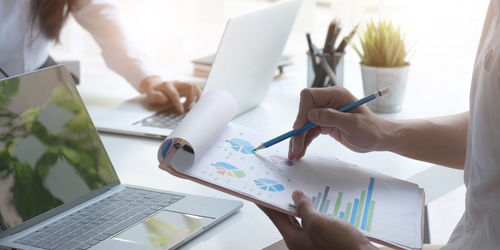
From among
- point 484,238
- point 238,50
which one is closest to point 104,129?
point 238,50

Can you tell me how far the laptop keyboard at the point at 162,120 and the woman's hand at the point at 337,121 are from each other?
0.37 metres

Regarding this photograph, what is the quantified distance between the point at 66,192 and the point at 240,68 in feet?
1.77

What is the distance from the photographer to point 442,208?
2.41 metres

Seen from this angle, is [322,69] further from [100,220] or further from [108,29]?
[100,220]

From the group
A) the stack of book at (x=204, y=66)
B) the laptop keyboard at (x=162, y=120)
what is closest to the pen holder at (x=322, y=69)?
the stack of book at (x=204, y=66)

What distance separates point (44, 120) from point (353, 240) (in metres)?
0.47

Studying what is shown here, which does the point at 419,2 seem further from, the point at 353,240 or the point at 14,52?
the point at 353,240

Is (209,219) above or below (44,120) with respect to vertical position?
below

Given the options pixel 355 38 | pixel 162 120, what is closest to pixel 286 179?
pixel 162 120

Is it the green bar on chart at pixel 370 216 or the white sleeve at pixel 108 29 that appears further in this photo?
the white sleeve at pixel 108 29

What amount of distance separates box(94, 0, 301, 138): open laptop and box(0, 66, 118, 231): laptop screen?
0.28 m

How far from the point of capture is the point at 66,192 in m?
0.87

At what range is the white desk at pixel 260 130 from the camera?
2.68 ft

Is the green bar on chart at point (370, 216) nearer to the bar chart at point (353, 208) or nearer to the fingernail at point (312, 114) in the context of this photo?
the bar chart at point (353, 208)
